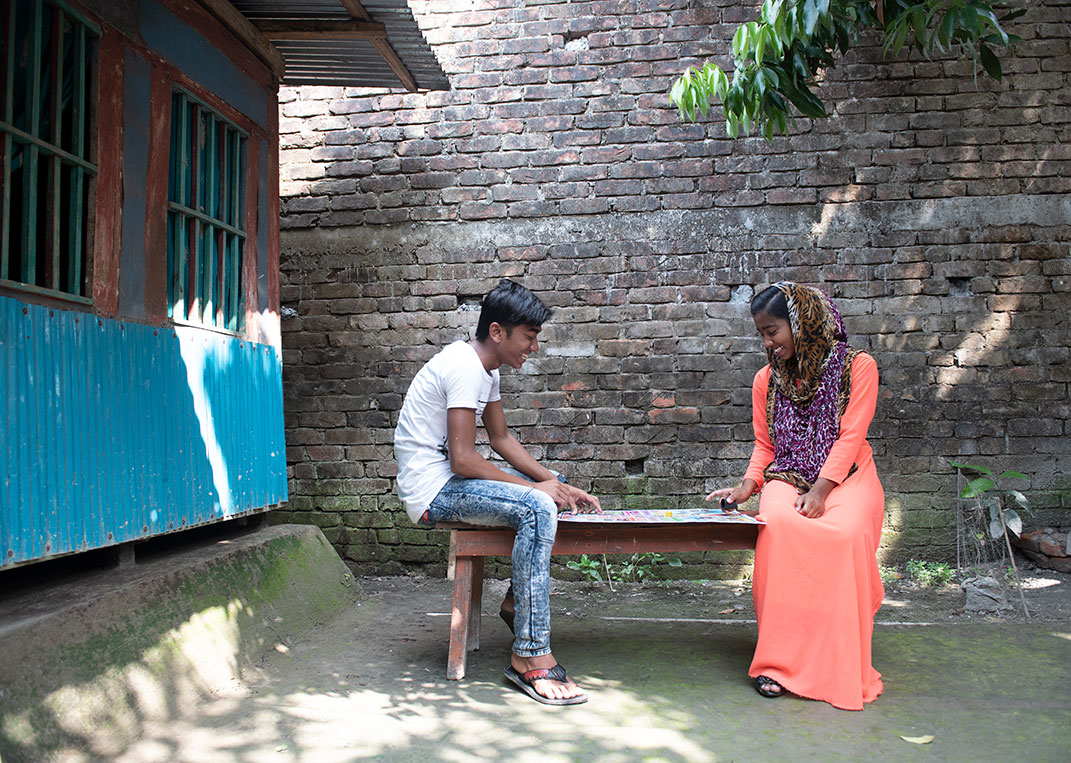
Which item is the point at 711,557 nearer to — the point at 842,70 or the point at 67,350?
the point at 842,70

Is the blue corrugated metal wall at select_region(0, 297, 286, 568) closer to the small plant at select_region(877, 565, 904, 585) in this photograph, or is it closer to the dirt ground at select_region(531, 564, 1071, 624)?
the dirt ground at select_region(531, 564, 1071, 624)

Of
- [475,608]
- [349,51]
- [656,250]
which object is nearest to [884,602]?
[475,608]

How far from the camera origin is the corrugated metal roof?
3.95 meters

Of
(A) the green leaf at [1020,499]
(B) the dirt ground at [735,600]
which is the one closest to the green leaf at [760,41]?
(B) the dirt ground at [735,600]

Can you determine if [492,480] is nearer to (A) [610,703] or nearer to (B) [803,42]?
(A) [610,703]

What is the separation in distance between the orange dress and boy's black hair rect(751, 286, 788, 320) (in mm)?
411

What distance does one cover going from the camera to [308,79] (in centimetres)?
477

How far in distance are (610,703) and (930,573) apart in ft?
8.97

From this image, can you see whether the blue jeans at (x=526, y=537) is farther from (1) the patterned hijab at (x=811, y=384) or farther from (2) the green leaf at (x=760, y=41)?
(2) the green leaf at (x=760, y=41)

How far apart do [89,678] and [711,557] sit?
3.39 metres

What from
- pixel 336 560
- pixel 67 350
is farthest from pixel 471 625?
pixel 67 350

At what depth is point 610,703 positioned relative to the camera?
276 cm

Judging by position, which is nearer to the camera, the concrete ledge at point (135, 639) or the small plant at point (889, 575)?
the concrete ledge at point (135, 639)

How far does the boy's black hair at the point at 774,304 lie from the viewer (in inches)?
125
